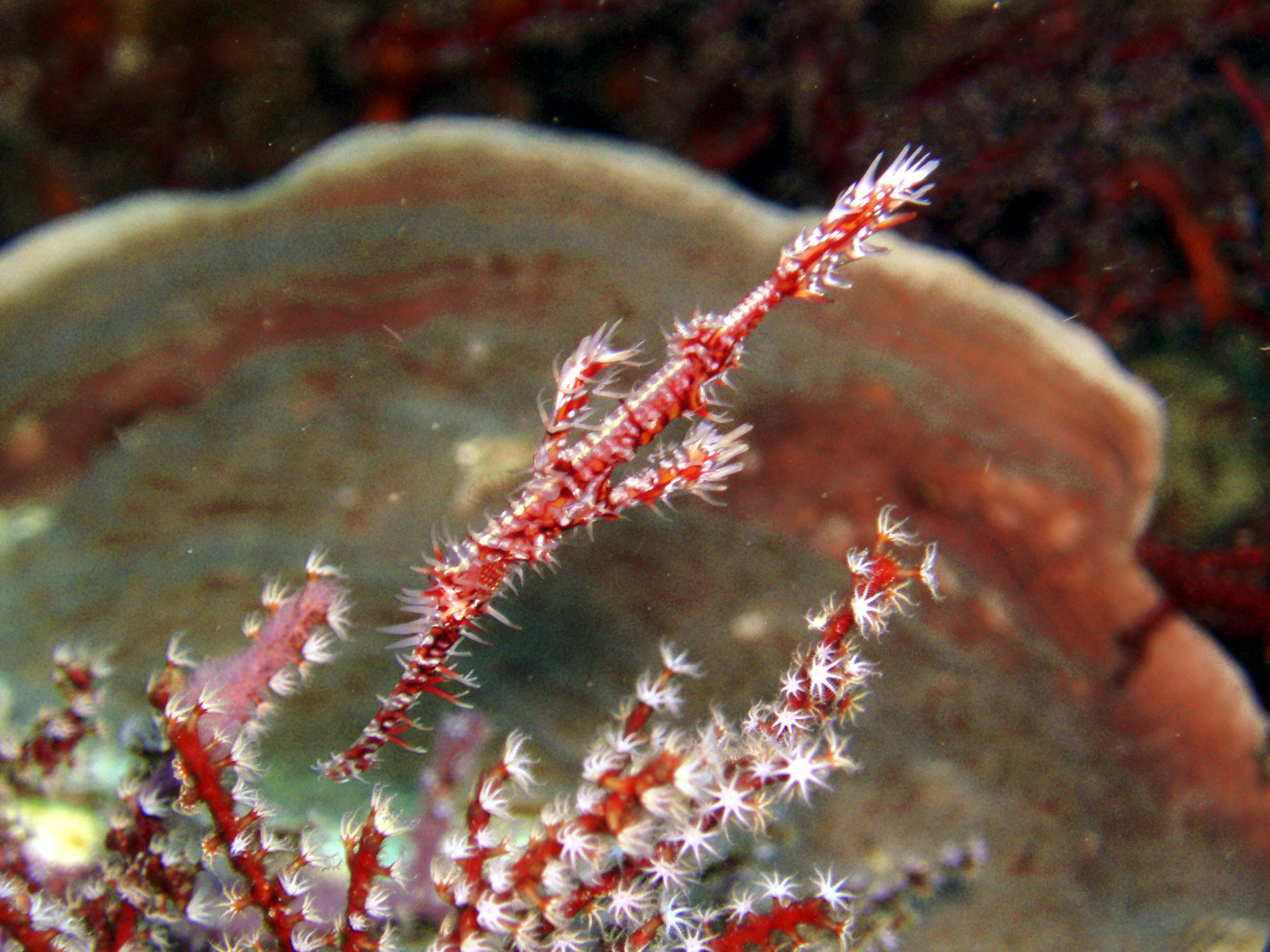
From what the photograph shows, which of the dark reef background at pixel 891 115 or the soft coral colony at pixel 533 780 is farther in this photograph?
the dark reef background at pixel 891 115

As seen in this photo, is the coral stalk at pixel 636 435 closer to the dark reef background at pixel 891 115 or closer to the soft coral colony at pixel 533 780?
the soft coral colony at pixel 533 780

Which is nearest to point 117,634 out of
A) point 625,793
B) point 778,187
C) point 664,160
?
point 625,793

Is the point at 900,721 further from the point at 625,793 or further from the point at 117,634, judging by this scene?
the point at 117,634

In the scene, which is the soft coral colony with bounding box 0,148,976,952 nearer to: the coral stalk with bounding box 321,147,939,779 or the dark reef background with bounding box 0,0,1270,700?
the coral stalk with bounding box 321,147,939,779

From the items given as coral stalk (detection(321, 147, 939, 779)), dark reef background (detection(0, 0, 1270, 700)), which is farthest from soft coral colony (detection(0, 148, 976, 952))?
dark reef background (detection(0, 0, 1270, 700))

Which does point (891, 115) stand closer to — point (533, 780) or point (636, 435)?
point (636, 435)

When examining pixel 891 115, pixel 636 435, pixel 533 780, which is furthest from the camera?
pixel 891 115

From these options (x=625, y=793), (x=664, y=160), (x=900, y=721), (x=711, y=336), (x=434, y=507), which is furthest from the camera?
(x=664, y=160)

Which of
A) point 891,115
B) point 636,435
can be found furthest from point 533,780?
point 891,115

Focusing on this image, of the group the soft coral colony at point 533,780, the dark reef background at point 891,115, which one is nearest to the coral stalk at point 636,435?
the soft coral colony at point 533,780
